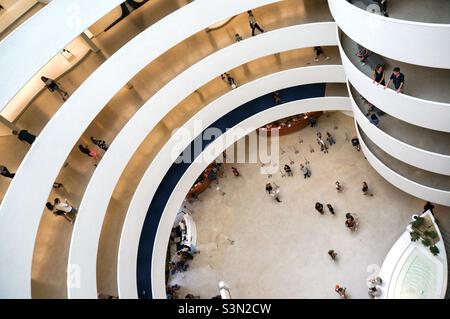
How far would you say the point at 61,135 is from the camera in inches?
487

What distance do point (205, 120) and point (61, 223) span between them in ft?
25.2

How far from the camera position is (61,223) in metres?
14.3

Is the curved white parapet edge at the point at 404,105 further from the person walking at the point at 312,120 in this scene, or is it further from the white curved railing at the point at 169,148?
the person walking at the point at 312,120

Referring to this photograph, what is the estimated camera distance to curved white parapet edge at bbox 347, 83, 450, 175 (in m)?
13.5

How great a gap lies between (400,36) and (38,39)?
9.66 m

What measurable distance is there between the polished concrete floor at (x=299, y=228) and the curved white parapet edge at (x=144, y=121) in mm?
5708

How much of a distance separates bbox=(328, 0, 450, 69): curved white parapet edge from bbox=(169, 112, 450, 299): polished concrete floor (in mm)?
9767

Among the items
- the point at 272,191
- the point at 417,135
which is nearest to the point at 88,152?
the point at 272,191

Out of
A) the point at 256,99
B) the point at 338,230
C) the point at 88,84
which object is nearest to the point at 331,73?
the point at 256,99

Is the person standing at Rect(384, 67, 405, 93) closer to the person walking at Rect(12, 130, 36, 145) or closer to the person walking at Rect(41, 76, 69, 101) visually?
the person walking at Rect(41, 76, 69, 101)

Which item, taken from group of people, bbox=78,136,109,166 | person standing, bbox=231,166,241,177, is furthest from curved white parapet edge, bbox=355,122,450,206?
group of people, bbox=78,136,109,166

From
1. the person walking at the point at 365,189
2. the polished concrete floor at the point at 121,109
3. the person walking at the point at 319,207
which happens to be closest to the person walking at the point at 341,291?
the person walking at the point at 319,207

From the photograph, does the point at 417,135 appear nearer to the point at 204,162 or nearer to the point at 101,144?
the point at 204,162
